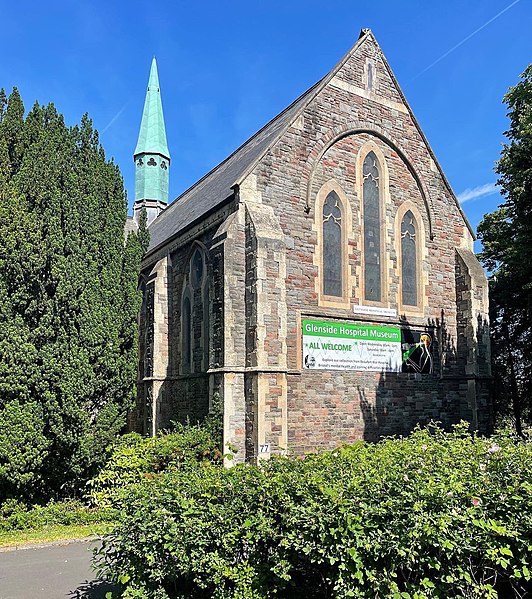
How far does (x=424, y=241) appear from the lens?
18828mm

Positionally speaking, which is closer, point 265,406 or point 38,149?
point 38,149

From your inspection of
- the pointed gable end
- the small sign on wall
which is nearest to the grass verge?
the small sign on wall

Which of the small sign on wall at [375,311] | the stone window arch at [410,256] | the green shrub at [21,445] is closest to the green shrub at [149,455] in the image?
the green shrub at [21,445]

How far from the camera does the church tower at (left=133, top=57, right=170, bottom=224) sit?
41.8 m

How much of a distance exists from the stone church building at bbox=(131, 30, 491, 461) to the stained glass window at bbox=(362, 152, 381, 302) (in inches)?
1.9

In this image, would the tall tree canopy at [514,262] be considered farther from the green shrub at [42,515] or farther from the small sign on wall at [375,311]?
the green shrub at [42,515]

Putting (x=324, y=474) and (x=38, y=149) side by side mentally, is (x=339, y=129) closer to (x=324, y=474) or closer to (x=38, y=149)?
(x=38, y=149)

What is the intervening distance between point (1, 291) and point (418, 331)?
1164 centimetres

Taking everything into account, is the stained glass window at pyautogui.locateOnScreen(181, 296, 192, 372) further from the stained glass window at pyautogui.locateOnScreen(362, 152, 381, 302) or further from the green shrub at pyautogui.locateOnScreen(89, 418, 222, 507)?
the stained glass window at pyautogui.locateOnScreen(362, 152, 381, 302)

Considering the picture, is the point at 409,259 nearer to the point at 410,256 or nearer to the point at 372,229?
the point at 410,256

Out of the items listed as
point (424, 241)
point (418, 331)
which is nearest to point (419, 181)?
point (424, 241)

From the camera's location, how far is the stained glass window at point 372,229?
17.4 m

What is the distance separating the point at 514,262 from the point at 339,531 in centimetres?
1722

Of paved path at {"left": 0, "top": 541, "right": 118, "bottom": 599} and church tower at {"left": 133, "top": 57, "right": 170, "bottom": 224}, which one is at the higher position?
church tower at {"left": 133, "top": 57, "right": 170, "bottom": 224}
